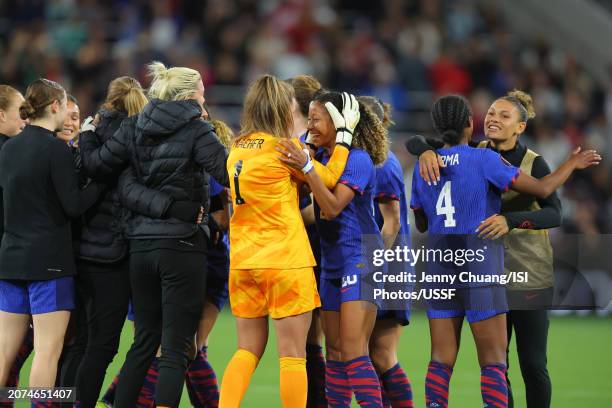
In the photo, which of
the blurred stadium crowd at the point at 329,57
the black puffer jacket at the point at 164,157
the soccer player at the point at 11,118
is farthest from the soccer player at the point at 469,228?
the blurred stadium crowd at the point at 329,57

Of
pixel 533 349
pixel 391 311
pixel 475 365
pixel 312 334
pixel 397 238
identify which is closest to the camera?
pixel 533 349

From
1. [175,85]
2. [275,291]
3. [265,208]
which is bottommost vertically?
[275,291]

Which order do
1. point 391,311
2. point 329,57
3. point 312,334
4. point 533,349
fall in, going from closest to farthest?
point 533,349
point 391,311
point 312,334
point 329,57

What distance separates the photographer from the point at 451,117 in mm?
5980

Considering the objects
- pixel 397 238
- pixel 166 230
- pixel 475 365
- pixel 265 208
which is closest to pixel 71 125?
pixel 166 230

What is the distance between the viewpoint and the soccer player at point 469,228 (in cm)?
582

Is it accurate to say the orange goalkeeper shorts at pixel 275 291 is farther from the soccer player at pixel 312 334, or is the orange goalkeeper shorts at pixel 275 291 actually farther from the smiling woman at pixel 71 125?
the smiling woman at pixel 71 125

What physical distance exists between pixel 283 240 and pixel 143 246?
83 centimetres

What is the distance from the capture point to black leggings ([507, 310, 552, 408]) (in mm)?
6234

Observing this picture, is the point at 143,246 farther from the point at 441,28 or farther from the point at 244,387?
the point at 441,28

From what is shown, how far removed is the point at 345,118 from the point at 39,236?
73.6 inches

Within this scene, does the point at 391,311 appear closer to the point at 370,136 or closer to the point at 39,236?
the point at 370,136

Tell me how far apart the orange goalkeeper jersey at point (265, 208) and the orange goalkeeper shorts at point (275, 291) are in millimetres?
45

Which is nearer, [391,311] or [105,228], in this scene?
[105,228]
